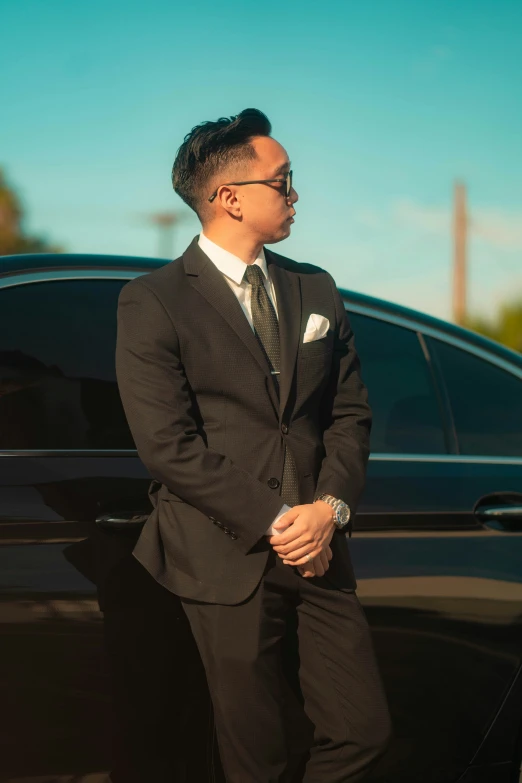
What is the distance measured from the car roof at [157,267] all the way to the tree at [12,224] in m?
48.7

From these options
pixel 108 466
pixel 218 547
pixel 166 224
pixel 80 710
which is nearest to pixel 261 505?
pixel 218 547

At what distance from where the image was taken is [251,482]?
2.15 metres

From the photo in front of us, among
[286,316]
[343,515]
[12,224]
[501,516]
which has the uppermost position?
[12,224]

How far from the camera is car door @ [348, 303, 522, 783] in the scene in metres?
2.60

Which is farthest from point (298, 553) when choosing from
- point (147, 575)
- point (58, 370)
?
point (58, 370)

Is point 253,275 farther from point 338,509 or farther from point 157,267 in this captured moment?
point 338,509

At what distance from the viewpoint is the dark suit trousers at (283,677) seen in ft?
7.10

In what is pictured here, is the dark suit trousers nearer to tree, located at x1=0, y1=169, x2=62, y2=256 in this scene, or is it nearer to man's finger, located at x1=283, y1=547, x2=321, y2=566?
man's finger, located at x1=283, y1=547, x2=321, y2=566

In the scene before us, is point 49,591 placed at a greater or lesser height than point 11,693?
greater

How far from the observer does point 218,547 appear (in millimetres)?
2195

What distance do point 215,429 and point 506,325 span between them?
28.5 m

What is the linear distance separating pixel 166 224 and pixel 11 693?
3847cm

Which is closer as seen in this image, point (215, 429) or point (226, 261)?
point (215, 429)

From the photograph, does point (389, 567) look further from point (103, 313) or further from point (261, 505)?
point (103, 313)
